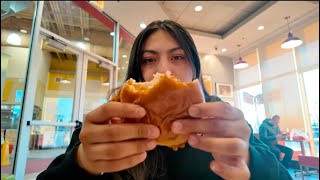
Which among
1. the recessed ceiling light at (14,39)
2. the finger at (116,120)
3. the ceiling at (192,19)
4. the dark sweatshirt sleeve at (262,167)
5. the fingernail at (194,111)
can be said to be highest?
the ceiling at (192,19)

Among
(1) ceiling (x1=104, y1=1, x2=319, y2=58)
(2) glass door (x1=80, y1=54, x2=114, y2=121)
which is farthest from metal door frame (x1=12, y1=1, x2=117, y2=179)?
(1) ceiling (x1=104, y1=1, x2=319, y2=58)

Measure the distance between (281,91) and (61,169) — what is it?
666cm

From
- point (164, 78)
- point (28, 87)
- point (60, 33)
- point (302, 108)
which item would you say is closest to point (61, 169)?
point (164, 78)

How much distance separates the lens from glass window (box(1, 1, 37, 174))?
10.3ft

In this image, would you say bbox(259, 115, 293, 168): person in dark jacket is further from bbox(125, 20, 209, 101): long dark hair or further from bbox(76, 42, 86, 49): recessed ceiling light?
bbox(76, 42, 86, 49): recessed ceiling light

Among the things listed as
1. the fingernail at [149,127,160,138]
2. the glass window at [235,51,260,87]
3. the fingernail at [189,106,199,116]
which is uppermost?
the glass window at [235,51,260,87]

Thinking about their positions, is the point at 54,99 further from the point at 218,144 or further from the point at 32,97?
the point at 218,144

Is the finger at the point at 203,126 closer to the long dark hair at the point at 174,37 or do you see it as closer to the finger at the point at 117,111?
the finger at the point at 117,111

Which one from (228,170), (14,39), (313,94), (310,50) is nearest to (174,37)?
(228,170)

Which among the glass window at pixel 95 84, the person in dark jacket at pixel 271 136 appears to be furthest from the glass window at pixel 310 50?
the glass window at pixel 95 84

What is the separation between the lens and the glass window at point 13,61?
3.14m

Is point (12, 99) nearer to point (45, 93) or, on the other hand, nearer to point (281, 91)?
point (45, 93)

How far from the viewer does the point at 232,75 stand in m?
6.90

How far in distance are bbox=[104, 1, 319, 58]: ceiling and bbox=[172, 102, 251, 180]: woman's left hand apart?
502 cm
